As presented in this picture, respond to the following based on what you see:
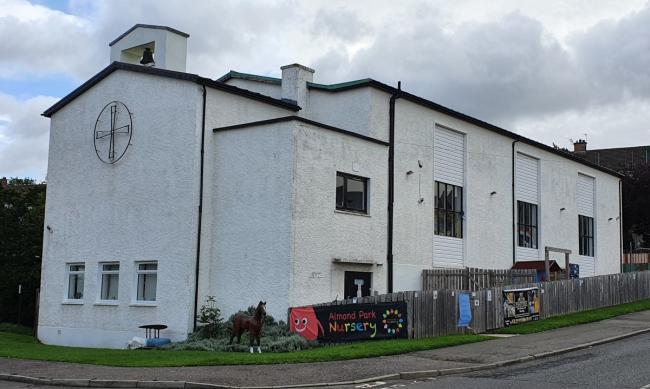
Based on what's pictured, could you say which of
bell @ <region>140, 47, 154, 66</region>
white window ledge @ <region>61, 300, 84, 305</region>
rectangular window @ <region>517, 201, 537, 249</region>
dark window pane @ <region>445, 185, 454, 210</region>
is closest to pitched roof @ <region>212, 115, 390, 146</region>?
bell @ <region>140, 47, 154, 66</region>

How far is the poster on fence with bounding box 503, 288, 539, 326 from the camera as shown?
23.7 metres

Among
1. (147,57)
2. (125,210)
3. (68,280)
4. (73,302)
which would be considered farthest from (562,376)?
(68,280)

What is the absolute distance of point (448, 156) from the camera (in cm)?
2986

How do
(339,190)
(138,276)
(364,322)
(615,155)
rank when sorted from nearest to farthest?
(364,322) < (339,190) < (138,276) < (615,155)

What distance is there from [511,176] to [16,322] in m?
29.8

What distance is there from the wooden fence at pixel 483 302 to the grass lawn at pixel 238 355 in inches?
24.5

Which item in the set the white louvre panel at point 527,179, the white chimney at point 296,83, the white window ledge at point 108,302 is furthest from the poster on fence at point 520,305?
the white window ledge at point 108,302

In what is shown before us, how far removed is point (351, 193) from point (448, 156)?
7.33m

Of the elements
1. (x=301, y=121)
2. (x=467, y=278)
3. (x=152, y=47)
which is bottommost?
(x=467, y=278)

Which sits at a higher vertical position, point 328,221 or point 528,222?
point 528,222

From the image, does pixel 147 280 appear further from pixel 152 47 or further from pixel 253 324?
pixel 152 47

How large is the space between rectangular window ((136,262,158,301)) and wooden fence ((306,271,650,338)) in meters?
6.78

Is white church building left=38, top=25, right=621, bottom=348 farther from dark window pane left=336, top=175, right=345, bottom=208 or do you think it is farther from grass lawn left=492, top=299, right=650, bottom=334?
grass lawn left=492, top=299, right=650, bottom=334

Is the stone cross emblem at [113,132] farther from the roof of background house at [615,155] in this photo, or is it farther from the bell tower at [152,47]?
the roof of background house at [615,155]
